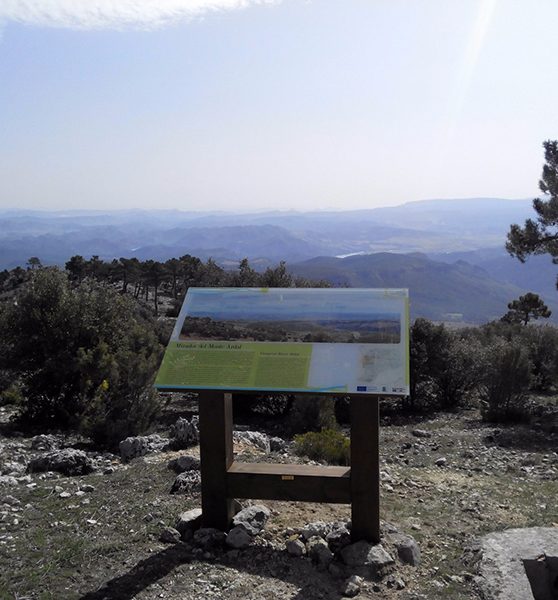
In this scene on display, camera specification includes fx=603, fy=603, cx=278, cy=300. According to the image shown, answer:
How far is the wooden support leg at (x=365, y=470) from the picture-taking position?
556cm

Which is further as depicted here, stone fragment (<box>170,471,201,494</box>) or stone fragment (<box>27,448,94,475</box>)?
stone fragment (<box>27,448,94,475</box>)

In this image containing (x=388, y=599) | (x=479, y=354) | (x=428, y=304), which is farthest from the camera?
(x=428, y=304)

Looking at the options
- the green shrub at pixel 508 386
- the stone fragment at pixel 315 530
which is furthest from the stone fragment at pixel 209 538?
the green shrub at pixel 508 386

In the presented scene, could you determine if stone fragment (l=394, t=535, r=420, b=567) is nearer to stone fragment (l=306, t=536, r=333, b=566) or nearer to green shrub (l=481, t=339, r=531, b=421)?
stone fragment (l=306, t=536, r=333, b=566)

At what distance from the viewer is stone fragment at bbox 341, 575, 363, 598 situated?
5.04 meters

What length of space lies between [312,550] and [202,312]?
8.33 feet

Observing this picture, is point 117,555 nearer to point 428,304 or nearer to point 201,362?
point 201,362

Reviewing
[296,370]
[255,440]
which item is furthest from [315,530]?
[255,440]

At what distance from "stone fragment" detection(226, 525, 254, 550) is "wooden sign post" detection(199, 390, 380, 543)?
21 centimetres

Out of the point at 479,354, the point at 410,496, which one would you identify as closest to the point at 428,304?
the point at 479,354

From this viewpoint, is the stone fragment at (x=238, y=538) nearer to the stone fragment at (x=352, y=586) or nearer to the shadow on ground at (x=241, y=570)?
the shadow on ground at (x=241, y=570)

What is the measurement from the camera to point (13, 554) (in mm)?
5734

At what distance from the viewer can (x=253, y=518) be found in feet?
20.2

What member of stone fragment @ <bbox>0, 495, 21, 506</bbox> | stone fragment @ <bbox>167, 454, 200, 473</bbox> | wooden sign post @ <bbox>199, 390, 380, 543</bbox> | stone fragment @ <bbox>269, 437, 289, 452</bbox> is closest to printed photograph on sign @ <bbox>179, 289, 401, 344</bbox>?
wooden sign post @ <bbox>199, 390, 380, 543</bbox>
